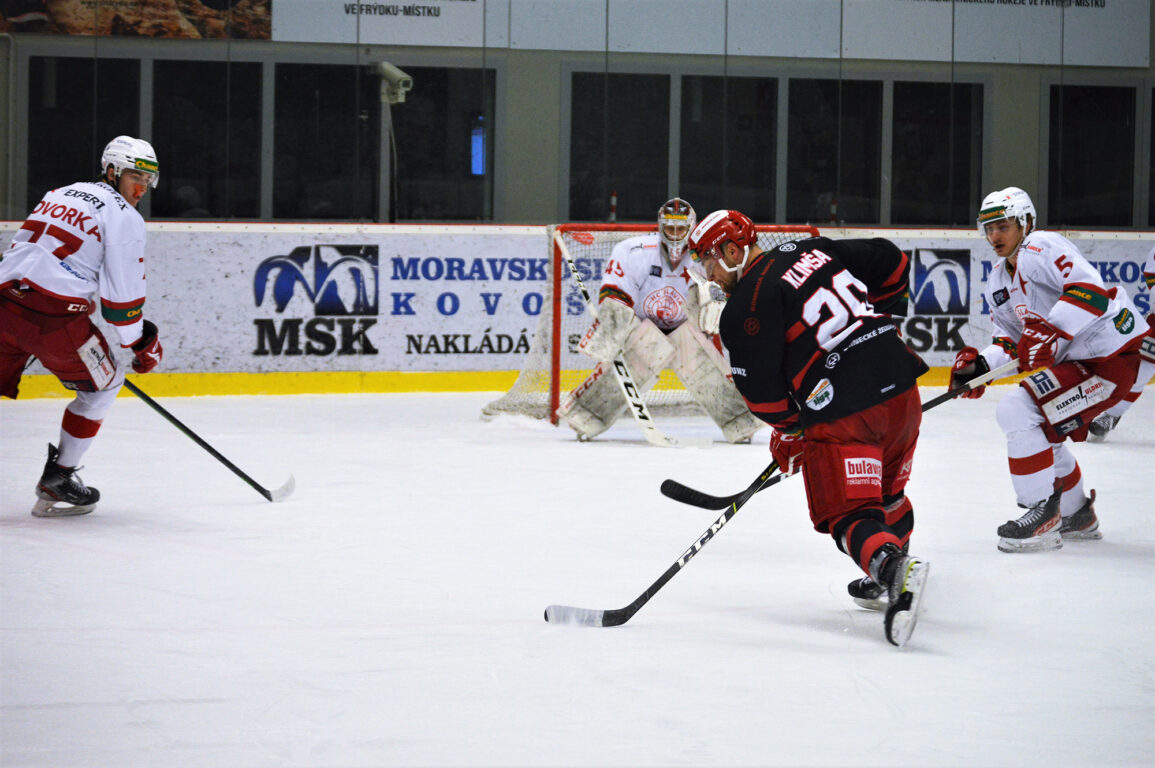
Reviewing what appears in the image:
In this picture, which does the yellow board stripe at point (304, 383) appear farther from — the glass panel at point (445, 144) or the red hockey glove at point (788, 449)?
the red hockey glove at point (788, 449)

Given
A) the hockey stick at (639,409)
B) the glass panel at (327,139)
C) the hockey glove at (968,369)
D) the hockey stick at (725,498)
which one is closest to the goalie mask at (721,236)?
the hockey stick at (725,498)

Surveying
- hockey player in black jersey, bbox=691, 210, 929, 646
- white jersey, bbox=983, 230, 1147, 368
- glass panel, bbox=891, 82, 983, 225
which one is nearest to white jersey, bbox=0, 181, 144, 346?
hockey player in black jersey, bbox=691, 210, 929, 646

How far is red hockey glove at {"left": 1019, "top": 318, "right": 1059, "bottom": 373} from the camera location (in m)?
3.61

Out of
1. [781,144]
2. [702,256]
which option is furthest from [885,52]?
[702,256]

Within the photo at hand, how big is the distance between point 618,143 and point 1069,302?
5741 mm

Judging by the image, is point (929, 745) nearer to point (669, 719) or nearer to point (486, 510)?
point (669, 719)

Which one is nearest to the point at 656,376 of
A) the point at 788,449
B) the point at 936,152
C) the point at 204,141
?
the point at 788,449

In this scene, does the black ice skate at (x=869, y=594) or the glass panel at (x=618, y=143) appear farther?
the glass panel at (x=618, y=143)

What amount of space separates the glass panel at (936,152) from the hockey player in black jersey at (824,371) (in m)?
6.92

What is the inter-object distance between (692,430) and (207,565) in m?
3.68

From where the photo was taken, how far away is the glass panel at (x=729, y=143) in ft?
30.0

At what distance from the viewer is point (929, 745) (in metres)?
1.97

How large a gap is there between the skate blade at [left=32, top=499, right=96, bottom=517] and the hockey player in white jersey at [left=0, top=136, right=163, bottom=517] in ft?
0.03

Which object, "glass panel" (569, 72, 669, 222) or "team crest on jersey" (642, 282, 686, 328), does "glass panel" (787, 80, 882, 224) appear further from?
"team crest on jersey" (642, 282, 686, 328)
